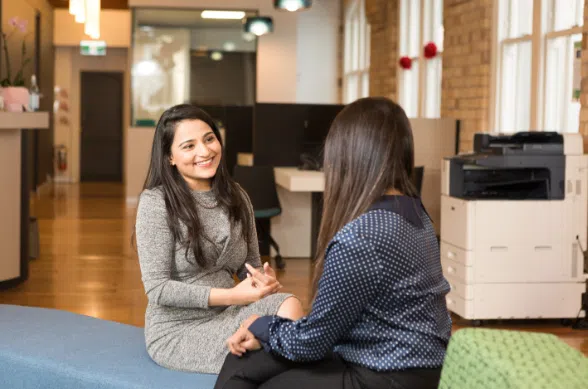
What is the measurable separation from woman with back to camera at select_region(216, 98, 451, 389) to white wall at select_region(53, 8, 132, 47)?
15204 mm

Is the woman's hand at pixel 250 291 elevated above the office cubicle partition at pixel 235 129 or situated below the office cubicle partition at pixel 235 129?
below

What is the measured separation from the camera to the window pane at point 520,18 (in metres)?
7.77

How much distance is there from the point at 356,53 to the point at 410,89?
→ 3548mm

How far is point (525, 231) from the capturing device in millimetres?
5719

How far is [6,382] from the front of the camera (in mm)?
3072

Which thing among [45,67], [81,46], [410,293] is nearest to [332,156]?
[410,293]

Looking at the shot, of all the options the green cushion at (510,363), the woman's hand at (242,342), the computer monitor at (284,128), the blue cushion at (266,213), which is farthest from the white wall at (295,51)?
the green cushion at (510,363)

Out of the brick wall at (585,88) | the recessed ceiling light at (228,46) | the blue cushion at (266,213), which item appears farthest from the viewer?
the recessed ceiling light at (228,46)

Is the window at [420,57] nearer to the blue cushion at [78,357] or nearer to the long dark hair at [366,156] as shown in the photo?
the blue cushion at [78,357]

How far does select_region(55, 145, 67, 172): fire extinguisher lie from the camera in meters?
17.7

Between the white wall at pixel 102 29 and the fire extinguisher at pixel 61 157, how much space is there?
6.73 feet

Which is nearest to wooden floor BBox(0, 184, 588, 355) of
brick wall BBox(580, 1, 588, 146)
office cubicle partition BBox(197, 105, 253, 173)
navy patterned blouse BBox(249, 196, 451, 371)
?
brick wall BBox(580, 1, 588, 146)

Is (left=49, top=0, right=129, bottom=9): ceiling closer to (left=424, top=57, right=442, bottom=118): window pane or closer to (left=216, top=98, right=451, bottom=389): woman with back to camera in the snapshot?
(left=424, top=57, right=442, bottom=118): window pane

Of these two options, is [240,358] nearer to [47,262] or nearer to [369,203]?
[369,203]
